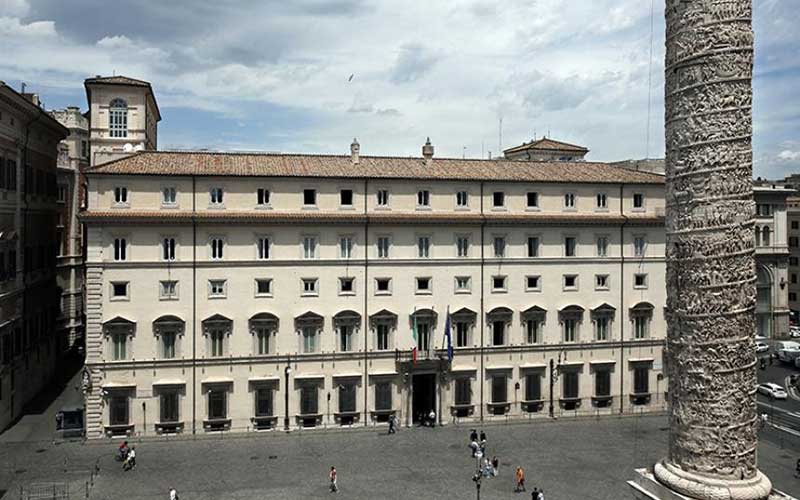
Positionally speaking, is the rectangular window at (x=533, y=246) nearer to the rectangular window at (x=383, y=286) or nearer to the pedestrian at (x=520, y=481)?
the rectangular window at (x=383, y=286)

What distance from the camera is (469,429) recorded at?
45.1 m

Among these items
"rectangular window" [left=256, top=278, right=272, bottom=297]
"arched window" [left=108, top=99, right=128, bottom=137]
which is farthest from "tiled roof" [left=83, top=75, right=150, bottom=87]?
"rectangular window" [left=256, top=278, right=272, bottom=297]

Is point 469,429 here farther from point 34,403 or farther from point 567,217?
point 34,403

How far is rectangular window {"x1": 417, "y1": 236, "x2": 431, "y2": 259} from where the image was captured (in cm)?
4656

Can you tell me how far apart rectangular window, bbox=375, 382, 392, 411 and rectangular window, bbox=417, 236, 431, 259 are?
8.40 meters

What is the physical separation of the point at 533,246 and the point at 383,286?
10.6 meters

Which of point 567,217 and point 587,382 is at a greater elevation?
point 567,217

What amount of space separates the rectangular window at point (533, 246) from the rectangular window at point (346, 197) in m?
12.2

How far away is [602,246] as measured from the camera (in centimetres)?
4972

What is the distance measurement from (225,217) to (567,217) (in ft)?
73.0

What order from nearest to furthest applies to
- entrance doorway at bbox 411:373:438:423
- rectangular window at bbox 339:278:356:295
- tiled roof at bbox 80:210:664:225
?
tiled roof at bbox 80:210:664:225
rectangular window at bbox 339:278:356:295
entrance doorway at bbox 411:373:438:423

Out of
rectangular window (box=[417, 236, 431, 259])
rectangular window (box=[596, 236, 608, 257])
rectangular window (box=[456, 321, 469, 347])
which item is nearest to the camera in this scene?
rectangular window (box=[417, 236, 431, 259])

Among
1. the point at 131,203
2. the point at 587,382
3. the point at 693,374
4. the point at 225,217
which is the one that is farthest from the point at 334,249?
the point at 693,374

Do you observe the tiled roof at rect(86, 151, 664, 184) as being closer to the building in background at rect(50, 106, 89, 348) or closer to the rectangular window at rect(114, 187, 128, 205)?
the rectangular window at rect(114, 187, 128, 205)
